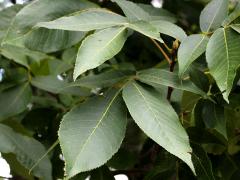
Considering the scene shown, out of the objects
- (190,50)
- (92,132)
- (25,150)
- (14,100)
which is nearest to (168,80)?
(190,50)

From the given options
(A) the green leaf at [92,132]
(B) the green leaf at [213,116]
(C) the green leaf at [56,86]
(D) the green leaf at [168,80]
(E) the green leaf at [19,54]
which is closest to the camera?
(A) the green leaf at [92,132]

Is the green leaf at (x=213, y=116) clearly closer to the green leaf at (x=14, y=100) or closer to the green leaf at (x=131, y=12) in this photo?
the green leaf at (x=131, y=12)

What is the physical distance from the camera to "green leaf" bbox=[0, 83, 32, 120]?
1206 millimetres

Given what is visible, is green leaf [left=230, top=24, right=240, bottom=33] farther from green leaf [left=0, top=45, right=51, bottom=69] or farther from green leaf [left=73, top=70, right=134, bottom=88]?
green leaf [left=0, top=45, right=51, bottom=69]

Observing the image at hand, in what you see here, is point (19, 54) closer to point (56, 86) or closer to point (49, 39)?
point (56, 86)

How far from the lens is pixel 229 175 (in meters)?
1.07

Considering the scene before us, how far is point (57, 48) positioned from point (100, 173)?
0.94ft

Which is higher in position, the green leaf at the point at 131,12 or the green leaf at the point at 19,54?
the green leaf at the point at 131,12

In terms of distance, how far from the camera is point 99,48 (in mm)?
791

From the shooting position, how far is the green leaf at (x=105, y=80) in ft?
3.04

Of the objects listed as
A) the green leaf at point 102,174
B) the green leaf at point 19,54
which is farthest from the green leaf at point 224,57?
the green leaf at point 19,54

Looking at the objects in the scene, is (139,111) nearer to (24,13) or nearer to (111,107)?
(111,107)

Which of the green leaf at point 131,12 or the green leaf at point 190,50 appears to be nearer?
the green leaf at point 190,50

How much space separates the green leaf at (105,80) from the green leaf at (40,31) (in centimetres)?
8
